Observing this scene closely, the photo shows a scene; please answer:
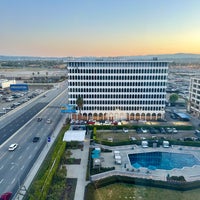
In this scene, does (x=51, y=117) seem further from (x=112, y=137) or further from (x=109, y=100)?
(x=112, y=137)

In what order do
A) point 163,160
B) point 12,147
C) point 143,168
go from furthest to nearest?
point 12,147, point 163,160, point 143,168

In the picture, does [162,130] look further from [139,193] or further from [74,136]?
[139,193]

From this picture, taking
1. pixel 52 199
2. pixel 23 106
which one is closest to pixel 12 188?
pixel 52 199

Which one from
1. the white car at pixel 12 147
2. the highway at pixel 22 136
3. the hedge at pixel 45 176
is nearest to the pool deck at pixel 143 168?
the hedge at pixel 45 176

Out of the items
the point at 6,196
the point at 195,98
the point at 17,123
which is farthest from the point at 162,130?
the point at 17,123

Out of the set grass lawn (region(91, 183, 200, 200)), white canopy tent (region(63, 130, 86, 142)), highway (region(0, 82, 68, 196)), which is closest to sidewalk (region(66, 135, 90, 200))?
white canopy tent (region(63, 130, 86, 142))

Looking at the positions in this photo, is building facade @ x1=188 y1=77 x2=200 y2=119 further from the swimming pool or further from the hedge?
the hedge
